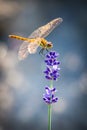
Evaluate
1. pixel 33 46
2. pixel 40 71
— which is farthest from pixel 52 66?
pixel 40 71

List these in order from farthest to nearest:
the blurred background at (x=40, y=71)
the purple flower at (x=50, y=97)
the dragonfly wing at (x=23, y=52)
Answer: the blurred background at (x=40, y=71)
the dragonfly wing at (x=23, y=52)
the purple flower at (x=50, y=97)

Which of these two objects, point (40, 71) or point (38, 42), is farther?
point (40, 71)

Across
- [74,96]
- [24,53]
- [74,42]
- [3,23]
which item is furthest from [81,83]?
[24,53]

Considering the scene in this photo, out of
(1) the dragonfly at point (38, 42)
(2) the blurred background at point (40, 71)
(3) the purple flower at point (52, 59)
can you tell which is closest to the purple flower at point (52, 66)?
(3) the purple flower at point (52, 59)

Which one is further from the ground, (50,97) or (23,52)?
(23,52)

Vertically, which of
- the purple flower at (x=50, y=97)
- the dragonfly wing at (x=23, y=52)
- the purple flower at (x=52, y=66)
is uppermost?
the dragonfly wing at (x=23, y=52)

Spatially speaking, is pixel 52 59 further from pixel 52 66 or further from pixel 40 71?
pixel 40 71

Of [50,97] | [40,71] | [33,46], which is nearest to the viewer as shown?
[50,97]

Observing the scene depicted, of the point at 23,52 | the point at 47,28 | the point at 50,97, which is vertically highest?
the point at 47,28

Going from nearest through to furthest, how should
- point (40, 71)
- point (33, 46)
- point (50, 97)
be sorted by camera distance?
point (50, 97), point (33, 46), point (40, 71)

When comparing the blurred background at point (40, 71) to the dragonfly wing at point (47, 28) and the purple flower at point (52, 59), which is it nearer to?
the dragonfly wing at point (47, 28)
